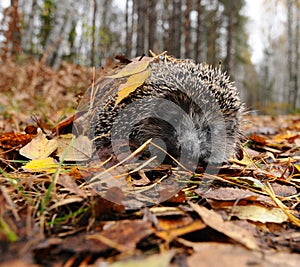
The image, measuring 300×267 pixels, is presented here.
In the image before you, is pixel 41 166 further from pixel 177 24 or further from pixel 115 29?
pixel 115 29

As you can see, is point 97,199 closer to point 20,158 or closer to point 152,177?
point 152,177

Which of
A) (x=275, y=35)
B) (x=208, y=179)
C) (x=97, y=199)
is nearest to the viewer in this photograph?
(x=97, y=199)

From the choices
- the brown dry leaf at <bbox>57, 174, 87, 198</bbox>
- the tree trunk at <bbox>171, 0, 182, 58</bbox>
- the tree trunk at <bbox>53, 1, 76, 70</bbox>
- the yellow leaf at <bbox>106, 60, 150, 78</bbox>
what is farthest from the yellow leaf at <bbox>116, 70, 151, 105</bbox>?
the tree trunk at <bbox>171, 0, 182, 58</bbox>

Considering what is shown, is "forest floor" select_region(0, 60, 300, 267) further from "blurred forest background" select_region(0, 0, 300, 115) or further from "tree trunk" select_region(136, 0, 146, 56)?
"tree trunk" select_region(136, 0, 146, 56)

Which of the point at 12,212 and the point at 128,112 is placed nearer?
the point at 12,212

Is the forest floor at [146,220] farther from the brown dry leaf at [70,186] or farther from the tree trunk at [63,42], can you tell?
the tree trunk at [63,42]

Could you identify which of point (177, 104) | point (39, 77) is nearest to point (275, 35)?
point (39, 77)
